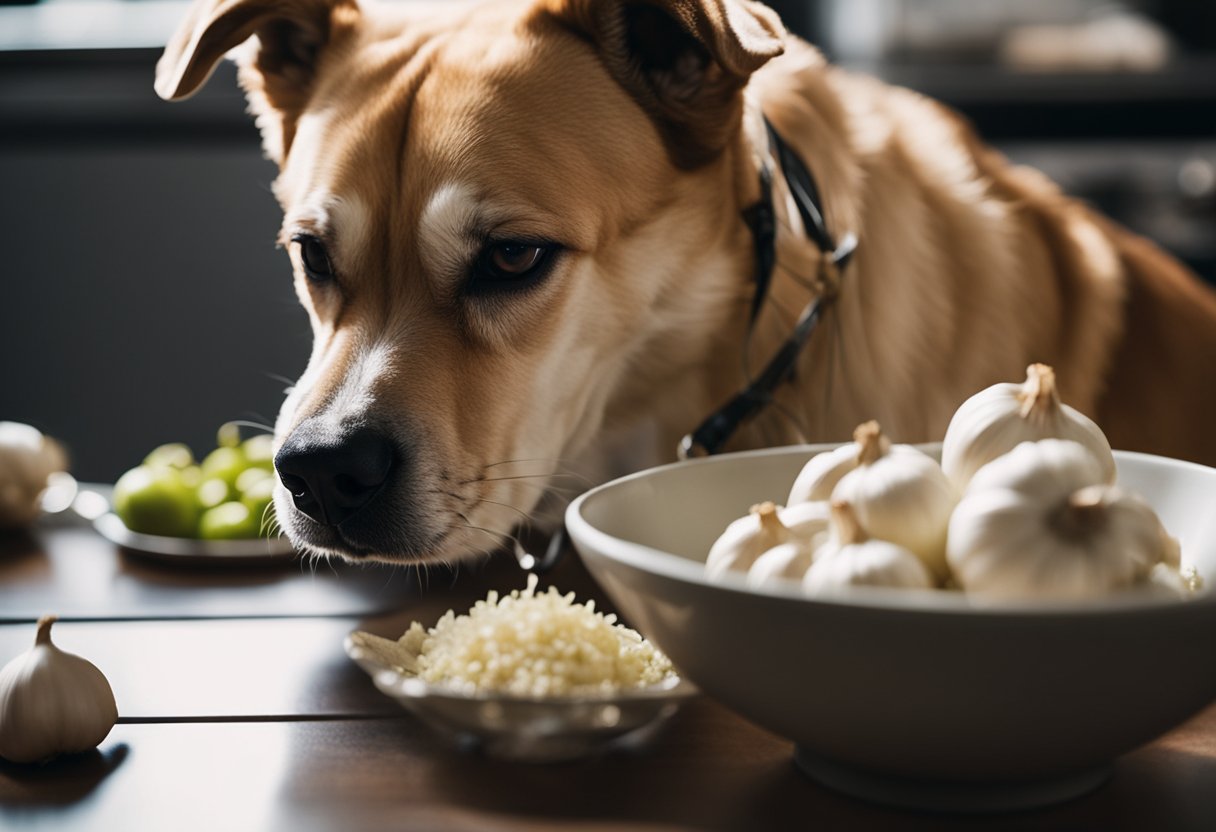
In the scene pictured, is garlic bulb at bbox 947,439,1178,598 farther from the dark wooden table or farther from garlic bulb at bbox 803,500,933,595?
the dark wooden table

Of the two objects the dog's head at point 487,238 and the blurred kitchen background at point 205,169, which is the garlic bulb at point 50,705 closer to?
the dog's head at point 487,238

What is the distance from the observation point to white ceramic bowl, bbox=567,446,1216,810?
0.59 meters

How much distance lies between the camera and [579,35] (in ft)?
4.32

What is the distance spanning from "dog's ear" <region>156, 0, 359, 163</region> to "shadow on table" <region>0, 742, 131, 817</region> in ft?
2.46

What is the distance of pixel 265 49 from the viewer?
146cm

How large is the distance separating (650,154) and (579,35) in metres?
0.15

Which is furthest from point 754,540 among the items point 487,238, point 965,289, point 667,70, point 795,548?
point 965,289

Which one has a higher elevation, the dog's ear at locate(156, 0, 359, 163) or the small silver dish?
the dog's ear at locate(156, 0, 359, 163)

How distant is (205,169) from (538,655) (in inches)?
119

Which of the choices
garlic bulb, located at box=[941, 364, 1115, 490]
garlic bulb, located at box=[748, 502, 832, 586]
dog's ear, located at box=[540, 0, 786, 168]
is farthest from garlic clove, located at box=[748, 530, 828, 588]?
dog's ear, located at box=[540, 0, 786, 168]

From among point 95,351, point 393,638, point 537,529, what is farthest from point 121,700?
point 95,351

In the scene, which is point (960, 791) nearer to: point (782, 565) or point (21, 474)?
point (782, 565)

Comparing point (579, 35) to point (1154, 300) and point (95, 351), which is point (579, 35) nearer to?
point (1154, 300)

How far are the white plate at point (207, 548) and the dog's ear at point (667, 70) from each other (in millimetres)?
604
